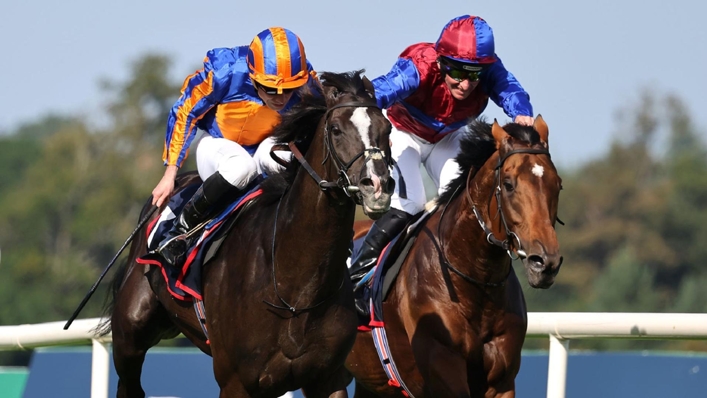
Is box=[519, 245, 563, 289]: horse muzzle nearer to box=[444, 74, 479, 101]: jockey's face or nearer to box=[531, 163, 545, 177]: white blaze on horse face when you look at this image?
box=[531, 163, 545, 177]: white blaze on horse face

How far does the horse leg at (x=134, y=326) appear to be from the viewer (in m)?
6.62

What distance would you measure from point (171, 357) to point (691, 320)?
11.0ft

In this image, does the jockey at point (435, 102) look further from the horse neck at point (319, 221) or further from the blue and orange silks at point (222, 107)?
A: the horse neck at point (319, 221)

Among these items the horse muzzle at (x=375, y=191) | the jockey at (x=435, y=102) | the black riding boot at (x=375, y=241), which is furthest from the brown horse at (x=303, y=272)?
the black riding boot at (x=375, y=241)

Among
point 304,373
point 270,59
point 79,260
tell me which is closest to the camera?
point 304,373

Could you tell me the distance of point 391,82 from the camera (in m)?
6.30

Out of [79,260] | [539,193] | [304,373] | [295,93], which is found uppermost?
[295,93]

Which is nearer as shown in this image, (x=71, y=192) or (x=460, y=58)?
(x=460, y=58)

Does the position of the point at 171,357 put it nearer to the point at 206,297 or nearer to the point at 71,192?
the point at 206,297

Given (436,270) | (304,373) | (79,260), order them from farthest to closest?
(79,260) < (436,270) < (304,373)

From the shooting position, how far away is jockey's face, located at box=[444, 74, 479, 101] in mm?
6391

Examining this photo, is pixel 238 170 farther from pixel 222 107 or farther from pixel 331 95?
pixel 331 95

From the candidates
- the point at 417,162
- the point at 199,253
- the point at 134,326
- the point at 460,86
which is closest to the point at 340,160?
the point at 199,253

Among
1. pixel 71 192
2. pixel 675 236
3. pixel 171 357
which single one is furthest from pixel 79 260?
pixel 171 357
